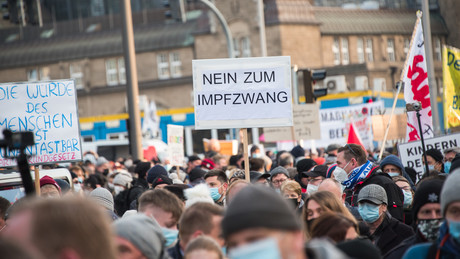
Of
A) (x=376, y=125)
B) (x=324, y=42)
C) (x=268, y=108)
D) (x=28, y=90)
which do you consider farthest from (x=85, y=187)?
(x=324, y=42)

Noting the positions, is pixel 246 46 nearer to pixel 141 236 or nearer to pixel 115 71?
pixel 115 71

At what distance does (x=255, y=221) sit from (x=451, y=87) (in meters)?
13.0

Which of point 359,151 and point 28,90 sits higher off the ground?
point 28,90

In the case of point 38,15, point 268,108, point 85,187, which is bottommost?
point 85,187

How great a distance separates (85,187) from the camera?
15516 mm

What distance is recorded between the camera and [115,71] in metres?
75.9

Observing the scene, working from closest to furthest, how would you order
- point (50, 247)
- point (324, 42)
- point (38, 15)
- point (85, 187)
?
point (50, 247), point (85, 187), point (38, 15), point (324, 42)

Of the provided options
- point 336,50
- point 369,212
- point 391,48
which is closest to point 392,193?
point 369,212

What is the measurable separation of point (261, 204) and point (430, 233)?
249 cm

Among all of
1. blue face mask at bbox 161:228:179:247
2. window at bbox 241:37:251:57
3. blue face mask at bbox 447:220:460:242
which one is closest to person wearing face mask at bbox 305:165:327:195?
blue face mask at bbox 161:228:179:247

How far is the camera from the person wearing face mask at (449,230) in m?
4.78

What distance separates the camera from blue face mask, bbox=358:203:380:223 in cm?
752

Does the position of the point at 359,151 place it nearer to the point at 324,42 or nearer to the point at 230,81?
the point at 230,81

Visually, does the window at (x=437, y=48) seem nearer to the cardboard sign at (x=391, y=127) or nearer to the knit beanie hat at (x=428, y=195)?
the cardboard sign at (x=391, y=127)
